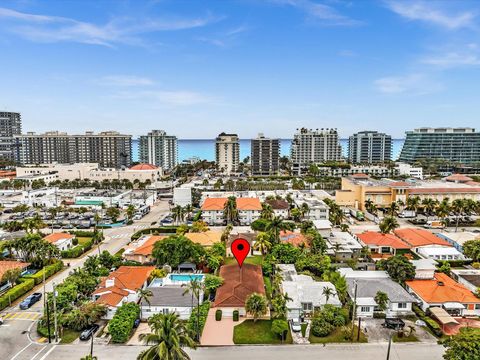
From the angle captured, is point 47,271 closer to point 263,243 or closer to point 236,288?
point 236,288

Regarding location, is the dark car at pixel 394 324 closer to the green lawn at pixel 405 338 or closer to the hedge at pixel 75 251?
the green lawn at pixel 405 338

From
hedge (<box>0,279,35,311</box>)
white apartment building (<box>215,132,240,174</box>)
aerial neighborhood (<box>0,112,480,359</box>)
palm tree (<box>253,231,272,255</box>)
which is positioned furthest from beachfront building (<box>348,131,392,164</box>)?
hedge (<box>0,279,35,311</box>)

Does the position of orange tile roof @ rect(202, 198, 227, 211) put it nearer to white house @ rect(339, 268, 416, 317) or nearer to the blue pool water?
the blue pool water

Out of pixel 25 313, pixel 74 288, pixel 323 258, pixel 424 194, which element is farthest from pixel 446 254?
pixel 25 313

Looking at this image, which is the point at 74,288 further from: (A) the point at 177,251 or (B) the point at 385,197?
(B) the point at 385,197

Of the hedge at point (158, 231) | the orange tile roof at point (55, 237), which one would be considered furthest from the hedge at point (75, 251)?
the hedge at point (158, 231)

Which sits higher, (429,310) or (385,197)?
(385,197)

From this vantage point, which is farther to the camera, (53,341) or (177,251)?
(177,251)
